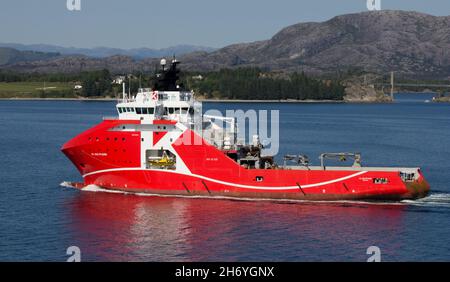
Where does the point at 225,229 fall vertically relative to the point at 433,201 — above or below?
below

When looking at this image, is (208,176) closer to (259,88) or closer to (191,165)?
(191,165)

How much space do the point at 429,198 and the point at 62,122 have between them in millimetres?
67300

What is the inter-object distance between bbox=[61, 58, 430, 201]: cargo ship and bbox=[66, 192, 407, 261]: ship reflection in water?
0.81 metres

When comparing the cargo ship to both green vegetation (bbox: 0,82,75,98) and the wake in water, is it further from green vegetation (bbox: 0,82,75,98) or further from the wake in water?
green vegetation (bbox: 0,82,75,98)

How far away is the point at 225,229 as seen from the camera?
113ft

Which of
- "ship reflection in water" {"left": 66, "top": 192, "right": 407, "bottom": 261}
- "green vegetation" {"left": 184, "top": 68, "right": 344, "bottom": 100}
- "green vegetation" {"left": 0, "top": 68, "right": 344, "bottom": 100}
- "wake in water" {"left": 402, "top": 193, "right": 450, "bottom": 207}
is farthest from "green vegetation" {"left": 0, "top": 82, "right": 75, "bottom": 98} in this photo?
"wake in water" {"left": 402, "top": 193, "right": 450, "bottom": 207}

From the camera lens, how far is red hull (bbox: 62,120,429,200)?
131ft

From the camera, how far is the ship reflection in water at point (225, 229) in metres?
→ 30.6

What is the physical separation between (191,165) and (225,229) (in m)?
7.37

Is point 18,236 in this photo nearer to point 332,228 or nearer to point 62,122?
point 332,228

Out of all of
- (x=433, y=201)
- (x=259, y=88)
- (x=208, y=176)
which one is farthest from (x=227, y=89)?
(x=433, y=201)

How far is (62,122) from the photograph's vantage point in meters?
99.8

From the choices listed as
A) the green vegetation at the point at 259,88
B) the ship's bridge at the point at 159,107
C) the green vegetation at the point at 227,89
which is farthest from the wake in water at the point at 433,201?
the green vegetation at the point at 259,88
